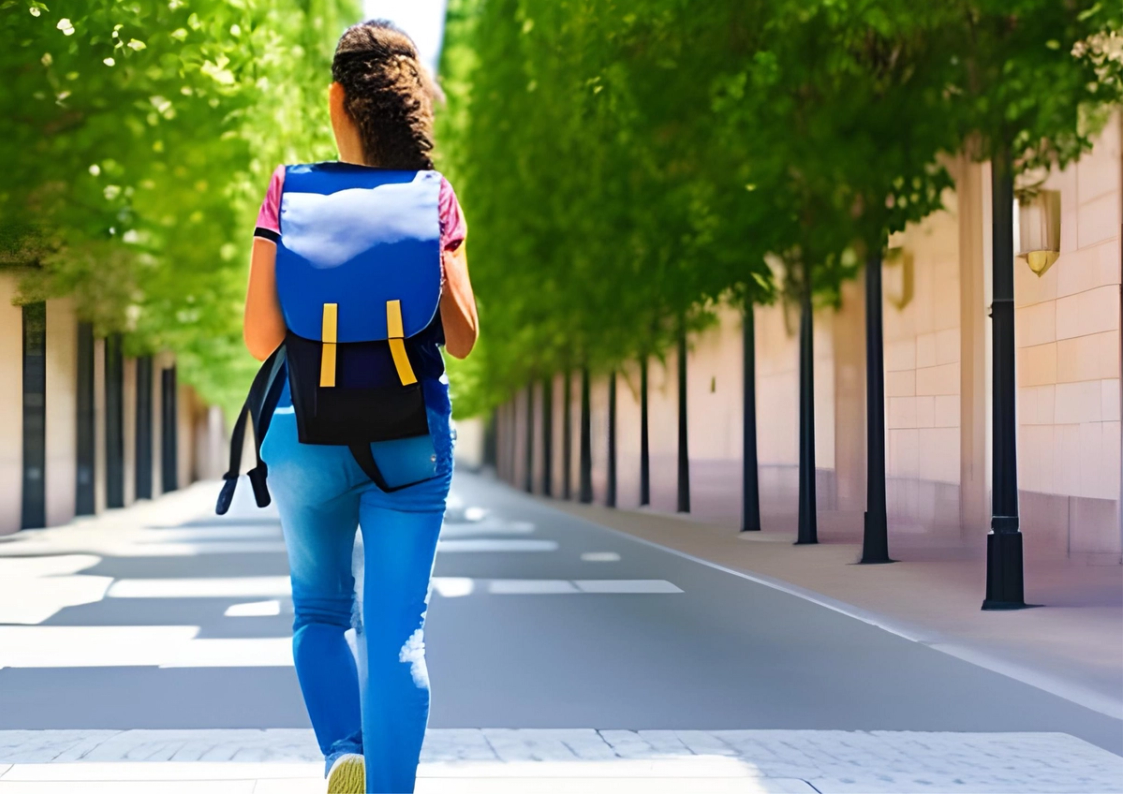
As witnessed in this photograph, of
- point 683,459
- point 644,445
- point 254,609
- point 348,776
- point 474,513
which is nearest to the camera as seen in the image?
point 348,776

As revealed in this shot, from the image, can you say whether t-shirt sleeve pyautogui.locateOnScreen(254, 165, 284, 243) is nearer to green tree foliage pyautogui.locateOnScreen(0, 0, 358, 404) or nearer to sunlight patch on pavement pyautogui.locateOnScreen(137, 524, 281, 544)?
green tree foliage pyautogui.locateOnScreen(0, 0, 358, 404)

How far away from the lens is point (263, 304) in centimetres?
360

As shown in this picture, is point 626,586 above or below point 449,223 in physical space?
below

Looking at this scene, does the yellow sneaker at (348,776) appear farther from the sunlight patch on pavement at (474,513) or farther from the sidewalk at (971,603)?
the sunlight patch on pavement at (474,513)

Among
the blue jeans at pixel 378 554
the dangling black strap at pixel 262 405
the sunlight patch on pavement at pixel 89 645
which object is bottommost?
the sunlight patch on pavement at pixel 89 645

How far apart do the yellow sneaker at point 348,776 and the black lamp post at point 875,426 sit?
12.3 meters

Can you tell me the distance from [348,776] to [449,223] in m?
1.25

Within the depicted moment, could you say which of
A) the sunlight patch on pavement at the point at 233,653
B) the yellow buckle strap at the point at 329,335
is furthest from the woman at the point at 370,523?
the sunlight patch on pavement at the point at 233,653

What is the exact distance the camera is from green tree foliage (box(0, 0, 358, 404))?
11680 millimetres

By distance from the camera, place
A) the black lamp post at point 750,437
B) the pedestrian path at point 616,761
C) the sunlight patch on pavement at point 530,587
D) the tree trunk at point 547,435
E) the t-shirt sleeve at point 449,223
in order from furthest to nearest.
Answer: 1. the tree trunk at point 547,435
2. the black lamp post at point 750,437
3. the sunlight patch on pavement at point 530,587
4. the pedestrian path at point 616,761
5. the t-shirt sleeve at point 449,223

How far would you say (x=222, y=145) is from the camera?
18.6m

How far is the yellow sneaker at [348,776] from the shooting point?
3.79m

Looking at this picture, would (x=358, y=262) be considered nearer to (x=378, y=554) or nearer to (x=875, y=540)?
(x=378, y=554)

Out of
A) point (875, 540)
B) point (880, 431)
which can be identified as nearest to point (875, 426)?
point (880, 431)
